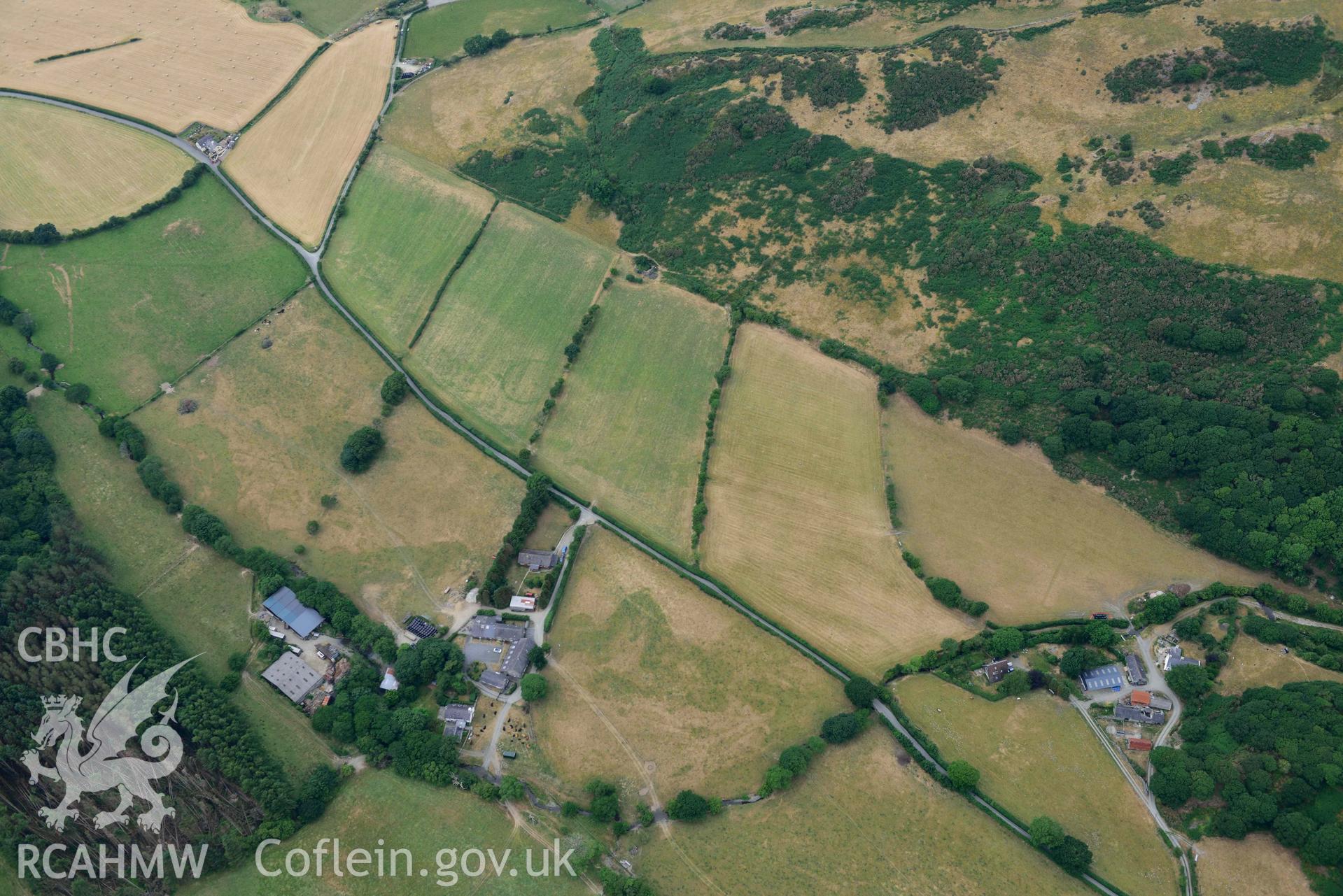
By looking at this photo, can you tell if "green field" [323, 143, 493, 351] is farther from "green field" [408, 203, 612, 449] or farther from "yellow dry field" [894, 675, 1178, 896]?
"yellow dry field" [894, 675, 1178, 896]

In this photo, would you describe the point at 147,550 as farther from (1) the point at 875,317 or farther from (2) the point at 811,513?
(1) the point at 875,317

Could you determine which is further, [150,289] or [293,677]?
[150,289]

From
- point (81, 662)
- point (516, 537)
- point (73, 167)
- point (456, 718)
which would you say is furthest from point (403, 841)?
point (73, 167)

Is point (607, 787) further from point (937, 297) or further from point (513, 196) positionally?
point (513, 196)

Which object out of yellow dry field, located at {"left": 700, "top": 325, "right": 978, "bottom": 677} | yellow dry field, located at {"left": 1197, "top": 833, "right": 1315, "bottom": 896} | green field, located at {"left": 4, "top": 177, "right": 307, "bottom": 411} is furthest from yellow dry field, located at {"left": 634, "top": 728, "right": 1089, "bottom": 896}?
green field, located at {"left": 4, "top": 177, "right": 307, "bottom": 411}

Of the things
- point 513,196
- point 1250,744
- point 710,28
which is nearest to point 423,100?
point 513,196

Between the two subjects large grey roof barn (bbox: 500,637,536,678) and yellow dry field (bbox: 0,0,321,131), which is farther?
yellow dry field (bbox: 0,0,321,131)
